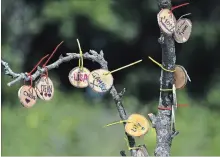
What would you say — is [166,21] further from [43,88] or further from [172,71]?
[43,88]

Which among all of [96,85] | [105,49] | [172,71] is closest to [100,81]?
[96,85]

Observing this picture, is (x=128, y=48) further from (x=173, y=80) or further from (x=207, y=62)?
(x=173, y=80)

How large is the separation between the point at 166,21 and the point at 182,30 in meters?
0.04

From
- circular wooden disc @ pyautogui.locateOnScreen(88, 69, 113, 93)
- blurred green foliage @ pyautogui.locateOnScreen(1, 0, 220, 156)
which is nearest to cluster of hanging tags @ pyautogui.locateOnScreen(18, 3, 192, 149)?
circular wooden disc @ pyautogui.locateOnScreen(88, 69, 113, 93)

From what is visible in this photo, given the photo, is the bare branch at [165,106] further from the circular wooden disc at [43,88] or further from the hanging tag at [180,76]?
the circular wooden disc at [43,88]

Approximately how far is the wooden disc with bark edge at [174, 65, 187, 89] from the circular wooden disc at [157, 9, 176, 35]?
0.07 meters

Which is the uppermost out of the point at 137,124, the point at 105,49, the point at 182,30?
the point at 105,49

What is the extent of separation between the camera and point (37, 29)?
3.56 metres

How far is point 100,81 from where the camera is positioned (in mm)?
874

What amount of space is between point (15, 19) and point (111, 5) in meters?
0.61

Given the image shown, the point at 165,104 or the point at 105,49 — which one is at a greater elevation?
the point at 105,49

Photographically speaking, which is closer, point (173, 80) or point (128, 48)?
point (173, 80)

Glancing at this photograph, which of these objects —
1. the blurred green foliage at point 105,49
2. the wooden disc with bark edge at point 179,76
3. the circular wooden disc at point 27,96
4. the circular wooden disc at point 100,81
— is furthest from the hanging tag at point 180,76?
the blurred green foliage at point 105,49

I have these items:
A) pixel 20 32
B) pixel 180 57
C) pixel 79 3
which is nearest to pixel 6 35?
pixel 20 32
